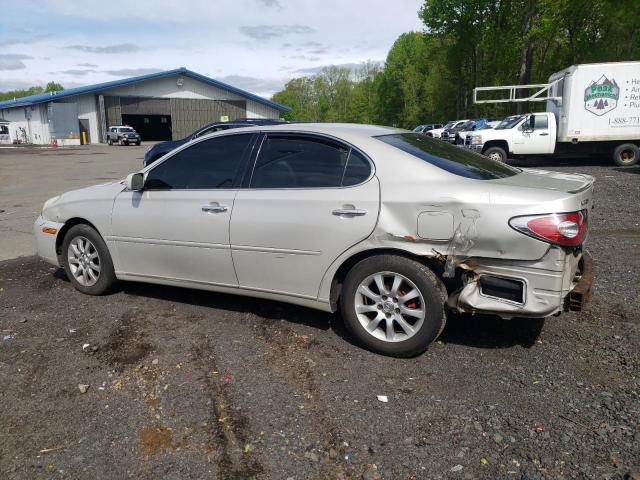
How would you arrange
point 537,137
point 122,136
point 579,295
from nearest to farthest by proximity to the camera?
1. point 579,295
2. point 537,137
3. point 122,136

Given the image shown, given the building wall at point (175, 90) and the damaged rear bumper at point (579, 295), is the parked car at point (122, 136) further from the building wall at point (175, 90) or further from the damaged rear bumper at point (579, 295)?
the damaged rear bumper at point (579, 295)

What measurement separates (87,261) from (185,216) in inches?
54.8

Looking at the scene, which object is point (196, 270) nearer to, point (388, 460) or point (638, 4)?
point (388, 460)

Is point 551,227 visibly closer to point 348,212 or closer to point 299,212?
point 348,212

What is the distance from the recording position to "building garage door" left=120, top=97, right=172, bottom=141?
162 feet

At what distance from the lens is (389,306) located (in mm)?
3689

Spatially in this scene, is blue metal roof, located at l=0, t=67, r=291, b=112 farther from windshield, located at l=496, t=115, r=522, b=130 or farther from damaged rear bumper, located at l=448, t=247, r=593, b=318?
damaged rear bumper, located at l=448, t=247, r=593, b=318

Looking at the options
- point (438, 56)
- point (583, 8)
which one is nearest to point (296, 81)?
point (438, 56)

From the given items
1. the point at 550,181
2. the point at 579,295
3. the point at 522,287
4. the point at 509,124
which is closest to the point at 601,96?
the point at 509,124

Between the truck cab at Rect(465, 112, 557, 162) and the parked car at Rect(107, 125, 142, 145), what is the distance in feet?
112

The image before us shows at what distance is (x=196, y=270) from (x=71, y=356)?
1.14 meters

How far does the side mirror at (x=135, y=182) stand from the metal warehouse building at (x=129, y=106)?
1813 inches

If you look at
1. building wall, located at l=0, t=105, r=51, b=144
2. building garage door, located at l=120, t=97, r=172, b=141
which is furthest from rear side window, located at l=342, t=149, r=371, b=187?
building wall, located at l=0, t=105, r=51, b=144

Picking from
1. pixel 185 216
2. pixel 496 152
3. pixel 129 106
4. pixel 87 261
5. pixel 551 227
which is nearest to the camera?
pixel 551 227
